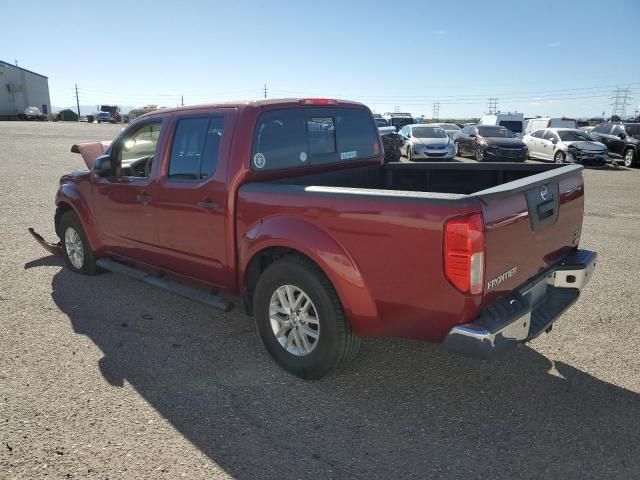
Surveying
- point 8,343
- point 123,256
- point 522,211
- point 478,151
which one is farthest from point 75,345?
point 478,151

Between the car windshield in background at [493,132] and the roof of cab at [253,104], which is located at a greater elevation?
the roof of cab at [253,104]

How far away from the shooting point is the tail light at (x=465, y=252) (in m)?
2.41

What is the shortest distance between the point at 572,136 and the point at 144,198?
19564 mm

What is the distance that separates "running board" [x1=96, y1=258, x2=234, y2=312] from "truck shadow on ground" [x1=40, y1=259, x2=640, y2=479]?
14.4 inches

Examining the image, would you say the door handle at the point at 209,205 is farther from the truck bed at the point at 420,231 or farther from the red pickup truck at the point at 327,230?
the truck bed at the point at 420,231

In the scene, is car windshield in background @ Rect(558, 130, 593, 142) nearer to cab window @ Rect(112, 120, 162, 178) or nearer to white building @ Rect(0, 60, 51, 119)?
cab window @ Rect(112, 120, 162, 178)

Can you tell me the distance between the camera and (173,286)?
4137mm

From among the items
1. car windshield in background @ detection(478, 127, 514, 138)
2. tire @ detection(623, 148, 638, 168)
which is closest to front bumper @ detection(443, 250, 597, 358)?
car windshield in background @ detection(478, 127, 514, 138)

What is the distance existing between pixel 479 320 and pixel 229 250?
1.90m

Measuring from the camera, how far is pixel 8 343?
386cm

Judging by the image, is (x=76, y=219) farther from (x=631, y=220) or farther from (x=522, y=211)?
(x=631, y=220)

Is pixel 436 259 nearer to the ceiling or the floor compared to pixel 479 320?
nearer to the ceiling

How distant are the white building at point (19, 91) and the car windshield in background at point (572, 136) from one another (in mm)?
71106

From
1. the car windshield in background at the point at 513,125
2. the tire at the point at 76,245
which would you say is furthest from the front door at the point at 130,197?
the car windshield in background at the point at 513,125
